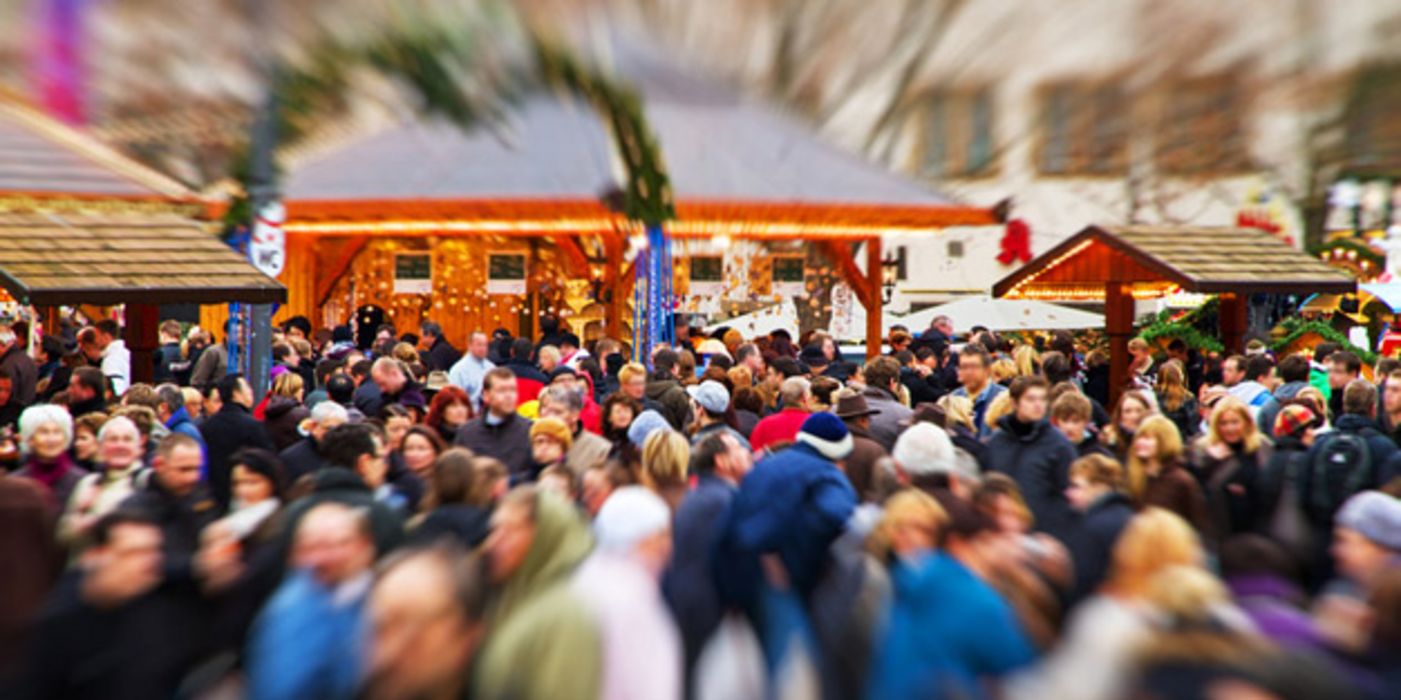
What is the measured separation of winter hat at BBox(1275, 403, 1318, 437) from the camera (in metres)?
6.45

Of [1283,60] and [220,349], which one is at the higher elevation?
[1283,60]

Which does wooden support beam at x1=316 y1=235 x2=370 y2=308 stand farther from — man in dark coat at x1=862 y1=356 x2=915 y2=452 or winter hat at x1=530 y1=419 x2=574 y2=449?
winter hat at x1=530 y1=419 x2=574 y2=449

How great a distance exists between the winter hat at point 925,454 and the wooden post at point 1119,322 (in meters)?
6.82

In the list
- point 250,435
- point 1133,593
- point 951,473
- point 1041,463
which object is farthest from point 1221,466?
point 250,435

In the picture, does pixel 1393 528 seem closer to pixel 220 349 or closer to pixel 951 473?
pixel 951 473

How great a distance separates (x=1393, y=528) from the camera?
4207 mm

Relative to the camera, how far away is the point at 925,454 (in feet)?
17.4

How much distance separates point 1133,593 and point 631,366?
505 cm

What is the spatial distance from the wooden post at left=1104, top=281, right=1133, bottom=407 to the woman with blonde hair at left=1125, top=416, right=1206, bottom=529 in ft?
18.9

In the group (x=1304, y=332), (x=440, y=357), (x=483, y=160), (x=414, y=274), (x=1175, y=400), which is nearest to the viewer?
(x=483, y=160)

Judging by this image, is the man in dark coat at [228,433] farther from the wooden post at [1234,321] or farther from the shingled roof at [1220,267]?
the wooden post at [1234,321]

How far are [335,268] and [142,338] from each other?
1083cm

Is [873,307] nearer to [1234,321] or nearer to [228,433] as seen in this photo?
[1234,321]

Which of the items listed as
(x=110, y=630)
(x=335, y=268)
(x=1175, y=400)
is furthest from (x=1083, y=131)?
(x=335, y=268)
